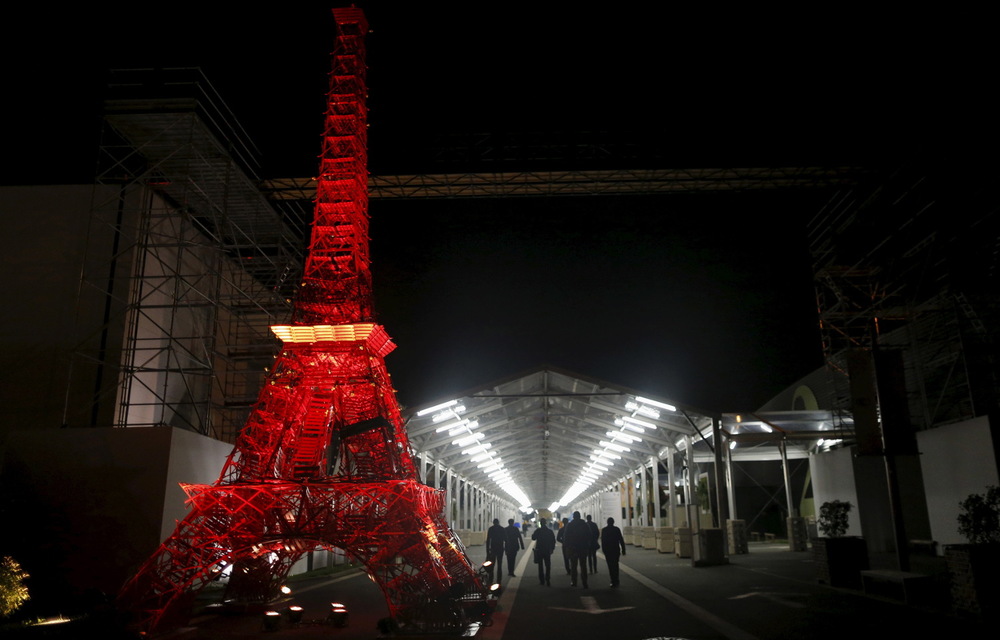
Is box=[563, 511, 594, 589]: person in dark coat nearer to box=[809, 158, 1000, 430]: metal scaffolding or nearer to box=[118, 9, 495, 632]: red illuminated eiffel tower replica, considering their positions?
box=[118, 9, 495, 632]: red illuminated eiffel tower replica

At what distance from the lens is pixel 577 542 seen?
1717 cm

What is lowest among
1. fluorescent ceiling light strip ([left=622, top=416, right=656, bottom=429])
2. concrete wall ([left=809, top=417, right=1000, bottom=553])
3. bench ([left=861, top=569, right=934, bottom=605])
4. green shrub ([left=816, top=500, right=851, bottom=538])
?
bench ([left=861, top=569, right=934, bottom=605])

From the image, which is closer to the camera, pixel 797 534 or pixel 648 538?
pixel 797 534

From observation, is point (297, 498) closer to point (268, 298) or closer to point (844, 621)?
point (844, 621)

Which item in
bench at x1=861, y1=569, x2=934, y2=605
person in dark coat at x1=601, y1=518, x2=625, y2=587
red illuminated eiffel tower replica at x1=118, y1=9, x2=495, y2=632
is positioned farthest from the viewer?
person in dark coat at x1=601, y1=518, x2=625, y2=587

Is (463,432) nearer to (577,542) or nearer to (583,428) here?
(583,428)

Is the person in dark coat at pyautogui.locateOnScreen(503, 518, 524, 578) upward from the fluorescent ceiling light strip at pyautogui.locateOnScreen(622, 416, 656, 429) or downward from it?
downward

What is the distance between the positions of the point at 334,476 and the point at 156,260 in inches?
454

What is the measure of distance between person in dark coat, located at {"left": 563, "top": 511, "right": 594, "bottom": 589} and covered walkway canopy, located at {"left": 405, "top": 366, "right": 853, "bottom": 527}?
15.5ft

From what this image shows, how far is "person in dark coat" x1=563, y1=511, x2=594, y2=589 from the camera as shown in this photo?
55.6ft

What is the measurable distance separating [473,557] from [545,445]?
11.4 m

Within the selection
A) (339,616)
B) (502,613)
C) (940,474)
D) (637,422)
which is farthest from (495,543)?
(940,474)

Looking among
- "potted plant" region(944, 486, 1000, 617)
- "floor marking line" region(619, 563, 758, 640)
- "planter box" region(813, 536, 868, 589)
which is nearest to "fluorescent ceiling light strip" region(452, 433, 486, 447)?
"floor marking line" region(619, 563, 758, 640)

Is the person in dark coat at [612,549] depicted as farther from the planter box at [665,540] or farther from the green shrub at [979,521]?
the planter box at [665,540]
